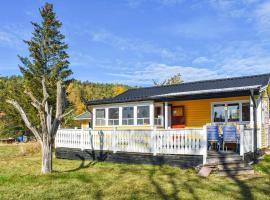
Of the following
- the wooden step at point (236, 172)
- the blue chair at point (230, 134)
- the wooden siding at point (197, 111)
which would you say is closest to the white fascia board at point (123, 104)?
the wooden siding at point (197, 111)

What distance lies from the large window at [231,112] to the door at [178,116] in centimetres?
219

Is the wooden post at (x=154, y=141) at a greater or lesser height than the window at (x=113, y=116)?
lesser

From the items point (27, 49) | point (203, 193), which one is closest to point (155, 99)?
point (203, 193)

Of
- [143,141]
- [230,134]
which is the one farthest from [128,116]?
[230,134]

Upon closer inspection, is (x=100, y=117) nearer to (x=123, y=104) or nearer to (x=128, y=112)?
(x=123, y=104)

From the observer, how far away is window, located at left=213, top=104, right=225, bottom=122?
1606 cm

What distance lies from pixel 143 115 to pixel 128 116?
4.21 feet

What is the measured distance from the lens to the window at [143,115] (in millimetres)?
18913

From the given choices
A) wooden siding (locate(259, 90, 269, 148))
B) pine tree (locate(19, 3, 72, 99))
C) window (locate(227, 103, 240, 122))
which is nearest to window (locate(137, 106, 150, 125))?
window (locate(227, 103, 240, 122))

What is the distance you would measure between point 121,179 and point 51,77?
28827 mm

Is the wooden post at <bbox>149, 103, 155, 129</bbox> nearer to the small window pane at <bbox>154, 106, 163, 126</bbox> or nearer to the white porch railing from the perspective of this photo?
the small window pane at <bbox>154, 106, 163, 126</bbox>

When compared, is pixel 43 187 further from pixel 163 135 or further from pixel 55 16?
pixel 55 16

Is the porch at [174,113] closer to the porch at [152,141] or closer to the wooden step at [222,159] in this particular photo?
the porch at [152,141]

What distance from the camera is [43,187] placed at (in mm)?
8477
